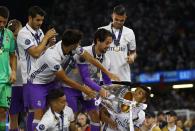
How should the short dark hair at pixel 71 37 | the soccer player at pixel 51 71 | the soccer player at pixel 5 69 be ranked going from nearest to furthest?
the short dark hair at pixel 71 37
the soccer player at pixel 51 71
the soccer player at pixel 5 69

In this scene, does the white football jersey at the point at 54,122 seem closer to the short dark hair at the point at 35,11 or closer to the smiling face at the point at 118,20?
the short dark hair at the point at 35,11

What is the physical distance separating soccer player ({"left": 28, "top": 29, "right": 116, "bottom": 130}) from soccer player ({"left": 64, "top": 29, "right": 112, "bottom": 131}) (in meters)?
0.26

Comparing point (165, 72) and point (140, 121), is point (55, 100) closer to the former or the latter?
point (140, 121)

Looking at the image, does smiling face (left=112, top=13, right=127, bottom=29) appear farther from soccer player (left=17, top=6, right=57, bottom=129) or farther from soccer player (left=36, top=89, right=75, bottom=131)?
soccer player (left=36, top=89, right=75, bottom=131)

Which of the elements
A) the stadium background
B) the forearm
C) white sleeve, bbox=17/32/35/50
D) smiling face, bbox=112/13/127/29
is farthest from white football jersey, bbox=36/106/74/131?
the stadium background

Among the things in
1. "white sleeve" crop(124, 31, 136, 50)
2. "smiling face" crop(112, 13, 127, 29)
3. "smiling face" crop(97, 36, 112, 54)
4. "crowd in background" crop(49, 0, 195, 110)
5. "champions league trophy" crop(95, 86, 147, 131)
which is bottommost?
"champions league trophy" crop(95, 86, 147, 131)

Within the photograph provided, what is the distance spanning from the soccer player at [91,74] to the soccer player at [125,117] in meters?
0.14

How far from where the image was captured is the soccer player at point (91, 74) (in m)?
8.16

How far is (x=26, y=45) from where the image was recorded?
8.09 meters

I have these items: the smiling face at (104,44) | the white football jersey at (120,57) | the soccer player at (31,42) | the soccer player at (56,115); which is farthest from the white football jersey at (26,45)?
the white football jersey at (120,57)

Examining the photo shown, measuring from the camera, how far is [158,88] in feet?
87.0

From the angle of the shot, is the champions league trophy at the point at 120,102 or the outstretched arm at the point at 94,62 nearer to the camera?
the champions league trophy at the point at 120,102

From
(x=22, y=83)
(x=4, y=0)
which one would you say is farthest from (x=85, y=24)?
(x=22, y=83)

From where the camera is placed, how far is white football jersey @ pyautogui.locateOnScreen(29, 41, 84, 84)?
7613 mm
